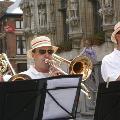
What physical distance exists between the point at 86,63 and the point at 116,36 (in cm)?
81

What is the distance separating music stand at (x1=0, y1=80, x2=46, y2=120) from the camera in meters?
4.78

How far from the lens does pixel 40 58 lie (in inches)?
219

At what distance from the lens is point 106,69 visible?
5.70 metres

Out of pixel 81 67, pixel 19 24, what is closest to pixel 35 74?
pixel 81 67

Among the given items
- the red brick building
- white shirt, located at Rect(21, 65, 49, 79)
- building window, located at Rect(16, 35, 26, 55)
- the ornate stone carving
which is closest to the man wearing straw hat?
white shirt, located at Rect(21, 65, 49, 79)

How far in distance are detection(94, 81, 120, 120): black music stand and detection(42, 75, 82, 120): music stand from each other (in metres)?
0.26

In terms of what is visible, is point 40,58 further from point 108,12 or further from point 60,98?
point 108,12

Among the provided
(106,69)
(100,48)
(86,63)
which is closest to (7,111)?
(106,69)

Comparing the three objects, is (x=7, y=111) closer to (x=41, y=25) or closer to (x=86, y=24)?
(x=86, y=24)

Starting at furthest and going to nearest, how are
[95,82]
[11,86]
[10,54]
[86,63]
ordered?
1. [10,54]
2. [95,82]
3. [86,63]
4. [11,86]

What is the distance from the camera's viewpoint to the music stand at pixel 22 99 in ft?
15.7

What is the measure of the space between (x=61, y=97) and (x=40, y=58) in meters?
0.73

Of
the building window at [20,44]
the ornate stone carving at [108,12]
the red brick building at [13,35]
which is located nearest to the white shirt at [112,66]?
the ornate stone carving at [108,12]

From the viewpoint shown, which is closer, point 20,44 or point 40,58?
point 40,58
